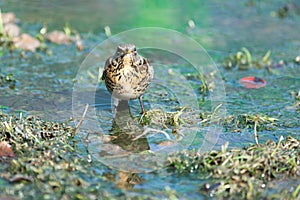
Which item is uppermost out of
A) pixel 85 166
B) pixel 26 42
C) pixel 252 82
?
pixel 26 42

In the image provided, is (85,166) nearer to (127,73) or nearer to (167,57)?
(127,73)

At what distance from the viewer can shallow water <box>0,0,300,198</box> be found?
20.2 ft

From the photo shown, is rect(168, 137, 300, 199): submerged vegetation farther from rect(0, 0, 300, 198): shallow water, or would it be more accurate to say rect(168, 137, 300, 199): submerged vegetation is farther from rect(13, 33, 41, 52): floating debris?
rect(13, 33, 41, 52): floating debris

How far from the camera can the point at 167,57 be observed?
28.1 ft

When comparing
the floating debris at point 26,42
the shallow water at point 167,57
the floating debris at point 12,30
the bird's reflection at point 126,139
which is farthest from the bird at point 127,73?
the floating debris at point 12,30

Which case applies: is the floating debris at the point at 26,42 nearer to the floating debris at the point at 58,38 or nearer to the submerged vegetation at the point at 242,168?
the floating debris at the point at 58,38

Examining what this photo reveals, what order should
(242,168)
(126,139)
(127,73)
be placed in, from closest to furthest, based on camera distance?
(242,168)
(126,139)
(127,73)

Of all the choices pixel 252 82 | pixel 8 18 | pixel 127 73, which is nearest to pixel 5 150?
pixel 127 73

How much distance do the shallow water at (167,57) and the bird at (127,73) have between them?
0.42 metres

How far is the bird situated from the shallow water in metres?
0.42

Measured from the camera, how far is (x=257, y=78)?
7645 millimetres

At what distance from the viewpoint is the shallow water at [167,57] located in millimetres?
A: 6148

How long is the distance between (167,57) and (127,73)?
286 cm

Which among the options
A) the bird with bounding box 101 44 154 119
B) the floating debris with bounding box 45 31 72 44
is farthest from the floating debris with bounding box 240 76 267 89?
the floating debris with bounding box 45 31 72 44
